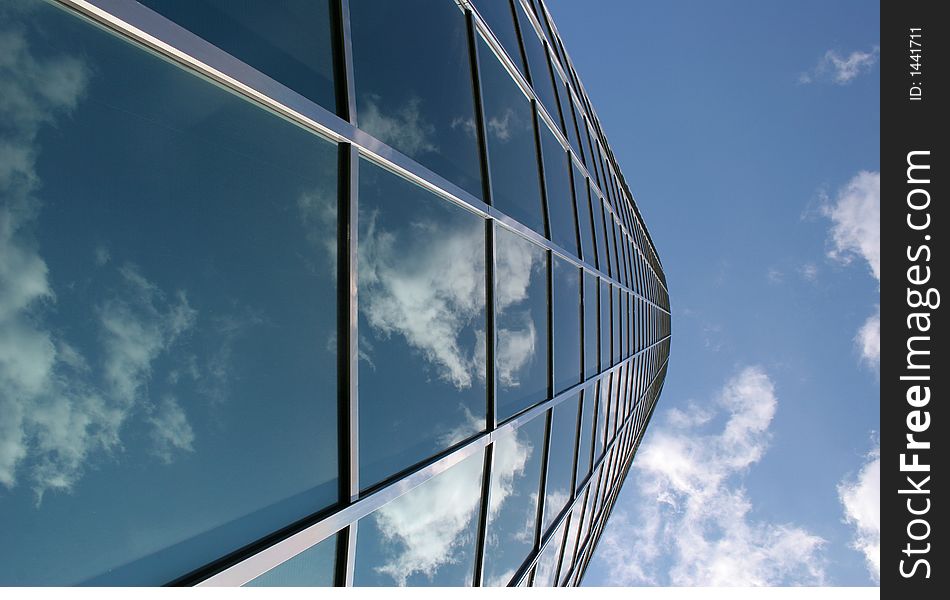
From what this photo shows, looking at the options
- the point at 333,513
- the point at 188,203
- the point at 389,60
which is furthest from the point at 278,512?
the point at 389,60

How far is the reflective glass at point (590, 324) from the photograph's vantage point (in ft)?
41.2

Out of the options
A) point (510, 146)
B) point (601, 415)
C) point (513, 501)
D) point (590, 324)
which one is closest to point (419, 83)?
point (510, 146)

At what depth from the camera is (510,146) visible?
8.84 m

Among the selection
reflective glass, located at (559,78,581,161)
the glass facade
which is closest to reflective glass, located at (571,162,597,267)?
reflective glass, located at (559,78,581,161)

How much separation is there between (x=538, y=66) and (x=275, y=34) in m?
8.82

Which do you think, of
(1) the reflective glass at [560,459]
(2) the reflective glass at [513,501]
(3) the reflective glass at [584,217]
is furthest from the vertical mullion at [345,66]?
(3) the reflective glass at [584,217]

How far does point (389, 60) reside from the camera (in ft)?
18.8

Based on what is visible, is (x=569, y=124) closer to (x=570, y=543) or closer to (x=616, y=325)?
(x=616, y=325)

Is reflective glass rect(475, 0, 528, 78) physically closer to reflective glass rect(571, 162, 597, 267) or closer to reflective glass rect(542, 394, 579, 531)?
reflective glass rect(571, 162, 597, 267)

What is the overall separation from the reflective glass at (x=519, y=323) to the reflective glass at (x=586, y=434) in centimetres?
333

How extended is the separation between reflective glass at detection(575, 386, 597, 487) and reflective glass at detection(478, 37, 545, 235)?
15.9 feet

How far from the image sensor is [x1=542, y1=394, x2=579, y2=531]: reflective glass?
32.8 ft
